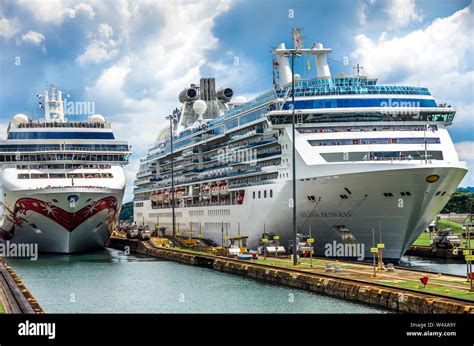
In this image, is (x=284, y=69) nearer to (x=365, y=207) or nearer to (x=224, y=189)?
(x=224, y=189)

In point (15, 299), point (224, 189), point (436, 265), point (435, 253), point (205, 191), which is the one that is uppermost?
point (205, 191)

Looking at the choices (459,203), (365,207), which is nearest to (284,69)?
(365,207)

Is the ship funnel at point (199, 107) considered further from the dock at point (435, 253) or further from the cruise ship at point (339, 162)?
the dock at point (435, 253)

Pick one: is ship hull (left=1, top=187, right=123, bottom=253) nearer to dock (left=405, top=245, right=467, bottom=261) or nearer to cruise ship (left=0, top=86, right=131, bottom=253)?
cruise ship (left=0, top=86, right=131, bottom=253)

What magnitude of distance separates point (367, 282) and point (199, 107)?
5755cm

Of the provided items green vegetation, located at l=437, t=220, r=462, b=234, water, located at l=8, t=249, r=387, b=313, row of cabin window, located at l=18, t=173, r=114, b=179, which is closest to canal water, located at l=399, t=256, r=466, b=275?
water, located at l=8, t=249, r=387, b=313

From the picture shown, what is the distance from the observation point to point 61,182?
226ft

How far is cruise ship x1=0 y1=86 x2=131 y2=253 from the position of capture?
66438mm

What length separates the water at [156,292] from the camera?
124 feet

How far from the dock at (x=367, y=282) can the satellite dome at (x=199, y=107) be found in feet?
121

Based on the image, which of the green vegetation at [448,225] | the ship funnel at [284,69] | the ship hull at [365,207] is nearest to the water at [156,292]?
the ship hull at [365,207]

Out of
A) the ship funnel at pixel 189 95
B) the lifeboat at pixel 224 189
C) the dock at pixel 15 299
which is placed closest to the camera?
the dock at pixel 15 299

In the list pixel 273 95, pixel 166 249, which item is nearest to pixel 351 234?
pixel 273 95

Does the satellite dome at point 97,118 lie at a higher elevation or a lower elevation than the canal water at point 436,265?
higher
